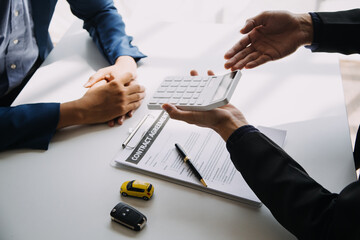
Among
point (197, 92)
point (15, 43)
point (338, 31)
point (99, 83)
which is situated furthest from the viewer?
point (15, 43)

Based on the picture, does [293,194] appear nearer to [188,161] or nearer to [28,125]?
[188,161]

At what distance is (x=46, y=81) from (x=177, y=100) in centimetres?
55

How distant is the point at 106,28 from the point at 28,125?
515 millimetres

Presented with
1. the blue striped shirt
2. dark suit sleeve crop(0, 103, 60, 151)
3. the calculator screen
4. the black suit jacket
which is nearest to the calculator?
the calculator screen

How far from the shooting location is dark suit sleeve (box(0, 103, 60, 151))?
85 cm

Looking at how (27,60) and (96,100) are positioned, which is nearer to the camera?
(96,100)

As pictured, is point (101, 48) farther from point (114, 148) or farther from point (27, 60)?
point (114, 148)

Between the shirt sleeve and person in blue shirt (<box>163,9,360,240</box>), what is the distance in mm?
441

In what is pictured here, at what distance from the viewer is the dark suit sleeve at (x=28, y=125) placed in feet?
2.80

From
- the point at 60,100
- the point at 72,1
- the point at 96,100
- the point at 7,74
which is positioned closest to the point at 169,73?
the point at 96,100

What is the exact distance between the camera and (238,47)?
1006 mm

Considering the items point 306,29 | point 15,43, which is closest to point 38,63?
point 15,43

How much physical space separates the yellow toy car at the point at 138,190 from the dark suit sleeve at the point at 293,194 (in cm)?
20

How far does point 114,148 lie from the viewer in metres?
0.83
